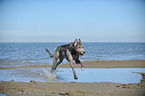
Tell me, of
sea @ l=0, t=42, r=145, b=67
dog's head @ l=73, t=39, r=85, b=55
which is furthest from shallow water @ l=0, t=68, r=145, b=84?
sea @ l=0, t=42, r=145, b=67

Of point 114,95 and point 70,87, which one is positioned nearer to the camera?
point 114,95

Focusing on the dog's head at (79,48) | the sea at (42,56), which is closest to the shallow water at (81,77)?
the dog's head at (79,48)

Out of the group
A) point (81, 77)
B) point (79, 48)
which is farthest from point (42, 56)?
point (79, 48)

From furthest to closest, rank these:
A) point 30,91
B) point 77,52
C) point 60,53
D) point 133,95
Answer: point 60,53 < point 77,52 < point 30,91 < point 133,95

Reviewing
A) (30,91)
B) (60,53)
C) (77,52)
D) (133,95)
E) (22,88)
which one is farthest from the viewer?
(60,53)

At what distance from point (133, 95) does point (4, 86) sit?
501cm

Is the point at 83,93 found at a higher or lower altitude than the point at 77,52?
lower

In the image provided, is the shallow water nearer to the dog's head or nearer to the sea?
the dog's head

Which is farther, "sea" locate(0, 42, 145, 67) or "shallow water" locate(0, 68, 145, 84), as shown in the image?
"sea" locate(0, 42, 145, 67)

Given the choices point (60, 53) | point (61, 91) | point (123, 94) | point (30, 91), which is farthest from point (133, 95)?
point (60, 53)

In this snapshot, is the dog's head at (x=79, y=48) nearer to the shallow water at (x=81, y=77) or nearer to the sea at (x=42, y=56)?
the shallow water at (x=81, y=77)

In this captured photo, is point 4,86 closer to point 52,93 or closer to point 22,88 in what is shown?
point 22,88

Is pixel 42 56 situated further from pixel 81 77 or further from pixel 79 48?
pixel 79 48

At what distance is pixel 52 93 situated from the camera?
6.85 m
